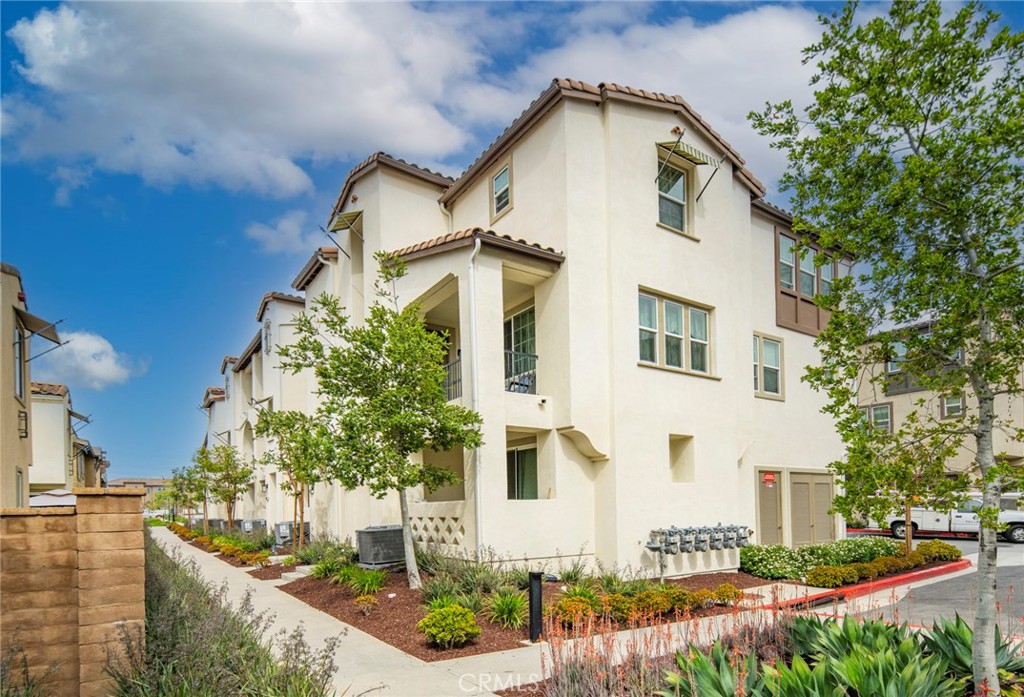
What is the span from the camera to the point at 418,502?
15.7 metres

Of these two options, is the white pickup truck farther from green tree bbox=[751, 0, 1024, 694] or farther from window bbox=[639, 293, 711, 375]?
green tree bbox=[751, 0, 1024, 694]

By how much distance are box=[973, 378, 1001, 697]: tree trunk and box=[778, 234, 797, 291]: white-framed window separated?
45.9ft

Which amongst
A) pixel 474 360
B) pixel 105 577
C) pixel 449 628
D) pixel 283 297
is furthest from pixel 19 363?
pixel 449 628

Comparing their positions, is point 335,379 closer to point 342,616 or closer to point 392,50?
point 342,616

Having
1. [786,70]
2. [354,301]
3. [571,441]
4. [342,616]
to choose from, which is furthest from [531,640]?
[354,301]

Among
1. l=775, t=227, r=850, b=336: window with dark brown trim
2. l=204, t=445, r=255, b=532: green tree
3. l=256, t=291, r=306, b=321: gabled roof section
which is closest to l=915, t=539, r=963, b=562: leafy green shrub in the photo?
l=775, t=227, r=850, b=336: window with dark brown trim

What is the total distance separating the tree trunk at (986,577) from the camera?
608 centimetres

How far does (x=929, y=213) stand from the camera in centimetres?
658

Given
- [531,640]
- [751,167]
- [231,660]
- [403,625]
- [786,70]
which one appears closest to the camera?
[231,660]

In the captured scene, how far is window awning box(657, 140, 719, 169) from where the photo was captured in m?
15.9

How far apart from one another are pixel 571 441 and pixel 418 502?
3827 millimetres

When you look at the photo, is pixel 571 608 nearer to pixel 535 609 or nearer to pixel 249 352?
pixel 535 609

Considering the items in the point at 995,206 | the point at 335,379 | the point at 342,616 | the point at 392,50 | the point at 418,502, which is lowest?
the point at 342,616

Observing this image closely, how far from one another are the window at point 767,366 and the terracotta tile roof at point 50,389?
86.6 ft
